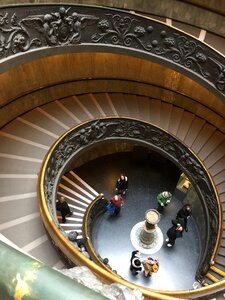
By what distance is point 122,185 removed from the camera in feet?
40.9

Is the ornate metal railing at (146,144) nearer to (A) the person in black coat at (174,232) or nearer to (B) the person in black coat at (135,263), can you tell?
(A) the person in black coat at (174,232)

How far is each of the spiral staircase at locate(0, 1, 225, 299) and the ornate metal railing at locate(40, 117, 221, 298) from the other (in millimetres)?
355

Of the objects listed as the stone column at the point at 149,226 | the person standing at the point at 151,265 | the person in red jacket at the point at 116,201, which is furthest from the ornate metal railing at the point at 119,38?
the person standing at the point at 151,265

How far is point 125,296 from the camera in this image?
1631 mm

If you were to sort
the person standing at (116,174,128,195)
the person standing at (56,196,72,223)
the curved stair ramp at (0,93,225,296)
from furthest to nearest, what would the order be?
the person standing at (116,174,128,195), the person standing at (56,196,72,223), the curved stair ramp at (0,93,225,296)

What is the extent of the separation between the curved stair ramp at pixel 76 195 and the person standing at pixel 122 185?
0.92m

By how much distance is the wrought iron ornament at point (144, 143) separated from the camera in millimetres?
9500

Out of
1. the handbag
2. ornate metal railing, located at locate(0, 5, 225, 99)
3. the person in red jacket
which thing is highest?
ornate metal railing, located at locate(0, 5, 225, 99)

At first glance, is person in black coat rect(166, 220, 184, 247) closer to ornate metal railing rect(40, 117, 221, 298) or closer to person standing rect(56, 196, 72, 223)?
ornate metal railing rect(40, 117, 221, 298)

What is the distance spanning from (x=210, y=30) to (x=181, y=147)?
4.03 m

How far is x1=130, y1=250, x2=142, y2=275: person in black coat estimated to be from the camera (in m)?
10.7

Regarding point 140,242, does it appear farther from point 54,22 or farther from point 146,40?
point 54,22

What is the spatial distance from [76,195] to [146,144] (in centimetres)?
324

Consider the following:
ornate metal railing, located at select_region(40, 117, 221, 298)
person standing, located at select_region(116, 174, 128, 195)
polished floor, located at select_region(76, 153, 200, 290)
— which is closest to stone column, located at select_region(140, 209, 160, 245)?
polished floor, located at select_region(76, 153, 200, 290)
